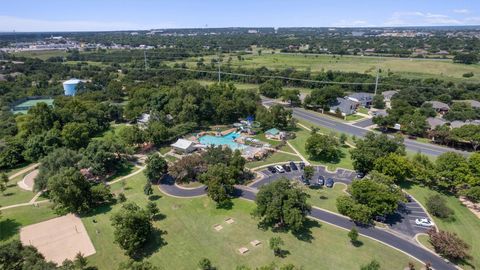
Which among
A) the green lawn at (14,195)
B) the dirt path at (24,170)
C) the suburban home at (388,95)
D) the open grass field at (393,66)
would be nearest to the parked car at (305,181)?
the green lawn at (14,195)

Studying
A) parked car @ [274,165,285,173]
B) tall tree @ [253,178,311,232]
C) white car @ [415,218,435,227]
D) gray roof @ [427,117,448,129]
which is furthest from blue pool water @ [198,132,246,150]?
gray roof @ [427,117,448,129]

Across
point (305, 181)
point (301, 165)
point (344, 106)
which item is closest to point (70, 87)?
point (301, 165)

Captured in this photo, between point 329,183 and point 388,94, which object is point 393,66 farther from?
point 329,183

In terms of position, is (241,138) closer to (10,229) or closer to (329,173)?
(329,173)

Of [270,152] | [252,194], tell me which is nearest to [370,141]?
[270,152]

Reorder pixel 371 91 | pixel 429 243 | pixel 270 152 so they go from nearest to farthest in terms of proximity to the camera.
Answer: pixel 429 243, pixel 270 152, pixel 371 91
